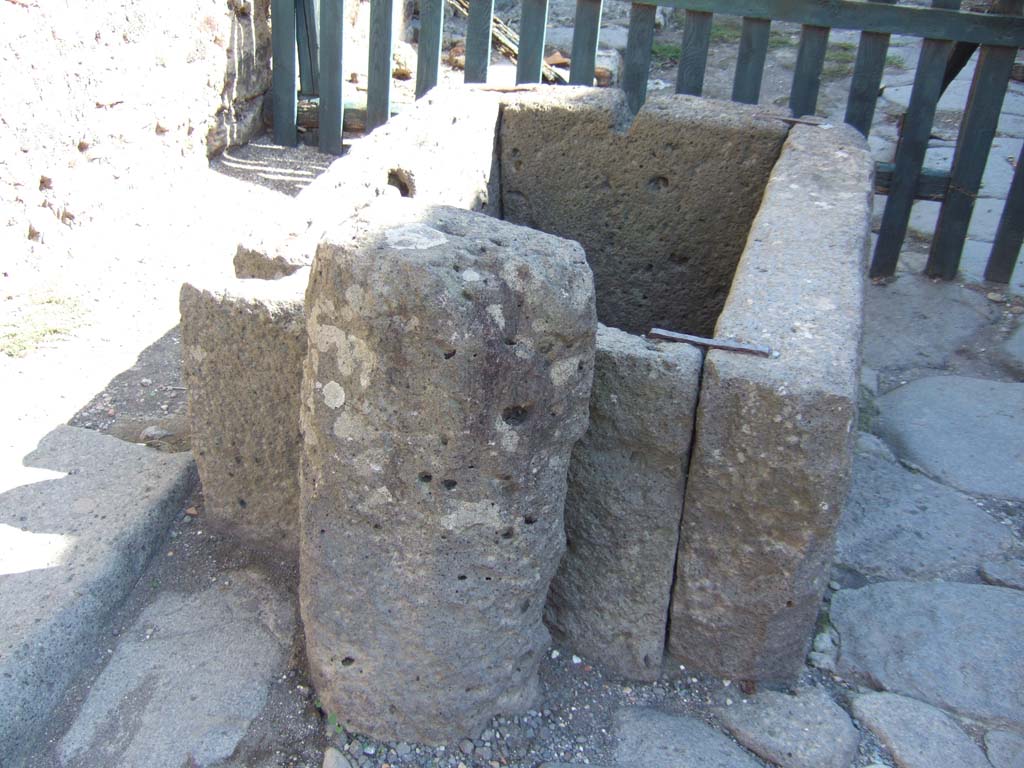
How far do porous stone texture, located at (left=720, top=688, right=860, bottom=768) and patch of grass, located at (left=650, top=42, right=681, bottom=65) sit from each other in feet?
21.8

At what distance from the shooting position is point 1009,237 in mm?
4578

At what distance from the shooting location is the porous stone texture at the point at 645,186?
11.0ft

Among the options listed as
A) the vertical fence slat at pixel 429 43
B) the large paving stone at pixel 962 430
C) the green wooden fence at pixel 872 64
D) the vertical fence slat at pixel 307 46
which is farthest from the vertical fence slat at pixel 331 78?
the large paving stone at pixel 962 430

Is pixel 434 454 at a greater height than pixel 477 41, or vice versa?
pixel 477 41

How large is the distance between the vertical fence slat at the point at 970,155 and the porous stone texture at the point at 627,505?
3.02 m

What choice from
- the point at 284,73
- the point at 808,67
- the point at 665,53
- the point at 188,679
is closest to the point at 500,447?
the point at 188,679

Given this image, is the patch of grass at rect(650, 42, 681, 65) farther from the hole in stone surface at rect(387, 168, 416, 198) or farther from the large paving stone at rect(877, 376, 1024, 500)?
the hole in stone surface at rect(387, 168, 416, 198)

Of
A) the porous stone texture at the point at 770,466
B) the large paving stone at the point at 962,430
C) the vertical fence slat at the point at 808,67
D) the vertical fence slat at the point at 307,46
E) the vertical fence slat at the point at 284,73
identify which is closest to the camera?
the porous stone texture at the point at 770,466

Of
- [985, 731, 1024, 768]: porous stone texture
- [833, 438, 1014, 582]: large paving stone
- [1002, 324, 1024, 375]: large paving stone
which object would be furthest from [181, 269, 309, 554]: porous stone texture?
[1002, 324, 1024, 375]: large paving stone

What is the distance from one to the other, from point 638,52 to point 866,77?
99 centimetres

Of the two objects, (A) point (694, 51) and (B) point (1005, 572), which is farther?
(A) point (694, 51)

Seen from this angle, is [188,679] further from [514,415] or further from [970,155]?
[970,155]

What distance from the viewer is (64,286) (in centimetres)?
377

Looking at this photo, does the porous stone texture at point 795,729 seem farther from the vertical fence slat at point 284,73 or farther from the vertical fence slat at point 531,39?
the vertical fence slat at point 284,73
